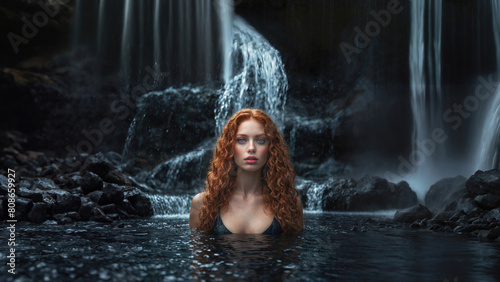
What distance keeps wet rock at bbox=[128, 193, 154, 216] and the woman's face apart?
625 cm

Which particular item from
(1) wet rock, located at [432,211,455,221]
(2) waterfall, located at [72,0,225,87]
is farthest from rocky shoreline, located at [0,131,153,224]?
(2) waterfall, located at [72,0,225,87]

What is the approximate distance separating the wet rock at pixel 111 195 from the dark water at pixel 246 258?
149 inches

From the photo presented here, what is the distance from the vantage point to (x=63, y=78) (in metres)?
20.0

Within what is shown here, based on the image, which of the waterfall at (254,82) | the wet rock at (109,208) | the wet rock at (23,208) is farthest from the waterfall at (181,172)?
the wet rock at (23,208)

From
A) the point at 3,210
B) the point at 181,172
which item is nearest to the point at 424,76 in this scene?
the point at 181,172

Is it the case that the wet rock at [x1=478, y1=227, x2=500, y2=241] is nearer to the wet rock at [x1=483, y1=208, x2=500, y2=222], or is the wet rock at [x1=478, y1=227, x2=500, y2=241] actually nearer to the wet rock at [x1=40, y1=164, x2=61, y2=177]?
the wet rock at [x1=483, y1=208, x2=500, y2=222]

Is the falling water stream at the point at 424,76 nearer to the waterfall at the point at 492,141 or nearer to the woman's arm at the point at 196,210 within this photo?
the waterfall at the point at 492,141

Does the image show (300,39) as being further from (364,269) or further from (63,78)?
(364,269)

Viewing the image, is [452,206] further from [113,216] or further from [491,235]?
[113,216]

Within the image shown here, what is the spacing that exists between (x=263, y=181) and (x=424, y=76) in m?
14.8

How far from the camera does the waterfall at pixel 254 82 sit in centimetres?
1864

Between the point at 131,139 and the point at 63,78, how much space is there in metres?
4.07

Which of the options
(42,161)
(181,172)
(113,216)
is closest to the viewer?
(113,216)

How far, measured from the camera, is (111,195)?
376 inches
